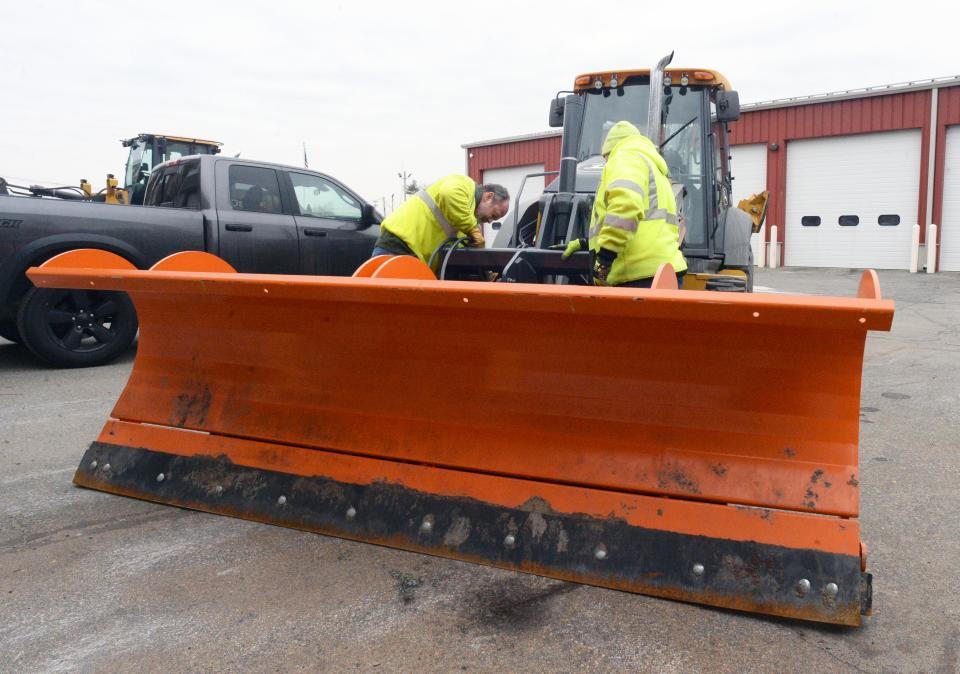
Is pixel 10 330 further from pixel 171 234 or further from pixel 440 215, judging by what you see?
pixel 440 215

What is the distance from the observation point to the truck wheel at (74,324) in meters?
5.93

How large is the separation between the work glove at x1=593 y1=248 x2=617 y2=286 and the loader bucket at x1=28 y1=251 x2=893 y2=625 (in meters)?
1.18

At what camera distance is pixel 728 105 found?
5973mm

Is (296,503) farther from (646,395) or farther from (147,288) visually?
(646,395)

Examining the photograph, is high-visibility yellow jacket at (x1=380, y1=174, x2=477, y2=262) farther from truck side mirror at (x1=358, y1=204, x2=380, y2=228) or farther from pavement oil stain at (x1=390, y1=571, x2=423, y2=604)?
pavement oil stain at (x1=390, y1=571, x2=423, y2=604)

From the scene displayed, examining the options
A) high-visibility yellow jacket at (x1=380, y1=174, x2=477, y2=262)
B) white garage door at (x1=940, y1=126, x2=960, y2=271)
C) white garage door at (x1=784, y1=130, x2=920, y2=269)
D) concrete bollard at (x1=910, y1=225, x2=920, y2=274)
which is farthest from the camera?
white garage door at (x1=784, y1=130, x2=920, y2=269)

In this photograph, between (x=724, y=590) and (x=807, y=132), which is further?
(x=807, y=132)

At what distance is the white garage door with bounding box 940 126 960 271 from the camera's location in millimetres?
16875

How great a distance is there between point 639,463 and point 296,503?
1.32 metres

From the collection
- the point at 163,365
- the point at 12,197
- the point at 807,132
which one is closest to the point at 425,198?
the point at 163,365

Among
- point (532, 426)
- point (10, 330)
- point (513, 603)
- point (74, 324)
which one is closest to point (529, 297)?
point (532, 426)

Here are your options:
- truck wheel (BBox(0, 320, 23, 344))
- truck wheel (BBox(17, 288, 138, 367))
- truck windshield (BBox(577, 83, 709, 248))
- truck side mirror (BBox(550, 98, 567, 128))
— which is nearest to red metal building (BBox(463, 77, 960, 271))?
truck windshield (BBox(577, 83, 709, 248))

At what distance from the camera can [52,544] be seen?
284 centimetres

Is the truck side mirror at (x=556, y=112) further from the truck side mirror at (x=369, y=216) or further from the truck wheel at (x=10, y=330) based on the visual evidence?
the truck wheel at (x=10, y=330)
